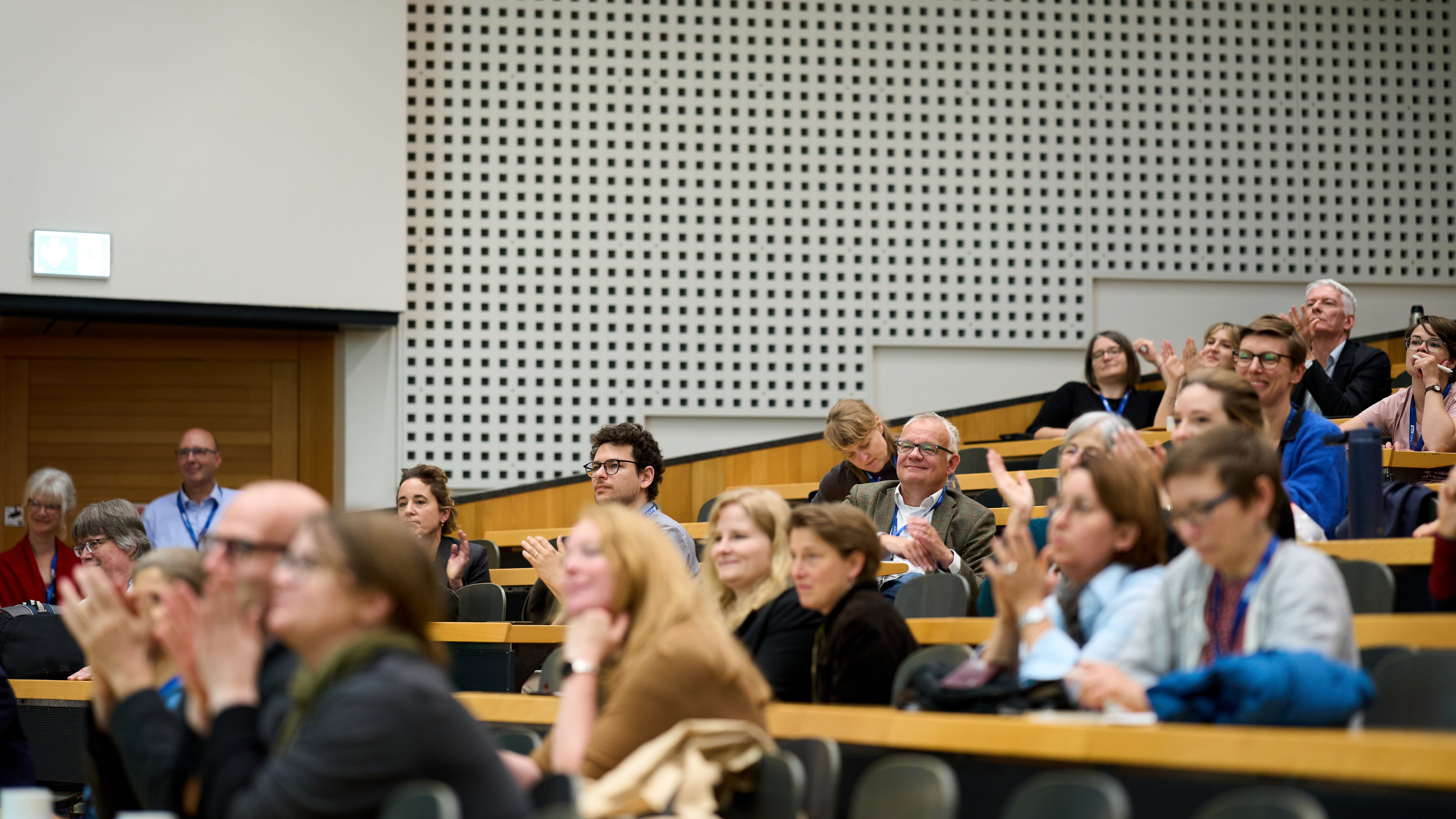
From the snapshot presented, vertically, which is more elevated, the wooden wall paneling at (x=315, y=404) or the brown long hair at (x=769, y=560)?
the wooden wall paneling at (x=315, y=404)

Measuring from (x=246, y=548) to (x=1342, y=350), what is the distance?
417cm

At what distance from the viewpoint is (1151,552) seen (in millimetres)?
2471

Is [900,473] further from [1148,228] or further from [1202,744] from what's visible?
[1148,228]

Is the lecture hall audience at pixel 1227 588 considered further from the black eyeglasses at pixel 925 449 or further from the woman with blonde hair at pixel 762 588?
the black eyeglasses at pixel 925 449

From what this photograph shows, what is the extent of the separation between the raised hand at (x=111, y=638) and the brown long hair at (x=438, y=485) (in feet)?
7.53

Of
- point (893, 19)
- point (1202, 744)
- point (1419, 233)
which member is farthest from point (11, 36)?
point (1419, 233)

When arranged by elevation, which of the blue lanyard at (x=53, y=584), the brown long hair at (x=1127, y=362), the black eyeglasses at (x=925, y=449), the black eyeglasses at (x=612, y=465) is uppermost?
the brown long hair at (x=1127, y=362)

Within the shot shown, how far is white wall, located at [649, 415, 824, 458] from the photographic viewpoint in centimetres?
719

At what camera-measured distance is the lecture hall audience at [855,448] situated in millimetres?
4668

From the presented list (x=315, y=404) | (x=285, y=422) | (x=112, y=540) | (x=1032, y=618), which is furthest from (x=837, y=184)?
(x=1032, y=618)

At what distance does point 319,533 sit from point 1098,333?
192 inches

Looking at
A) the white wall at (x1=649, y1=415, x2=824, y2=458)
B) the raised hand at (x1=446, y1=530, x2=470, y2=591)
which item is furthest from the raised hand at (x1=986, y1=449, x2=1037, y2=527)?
the white wall at (x1=649, y1=415, x2=824, y2=458)

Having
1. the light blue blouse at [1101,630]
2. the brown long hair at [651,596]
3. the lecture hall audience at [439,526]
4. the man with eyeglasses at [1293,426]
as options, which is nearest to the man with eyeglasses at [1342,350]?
the man with eyeglasses at [1293,426]

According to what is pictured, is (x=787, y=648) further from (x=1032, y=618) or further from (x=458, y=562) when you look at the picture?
(x=458, y=562)
